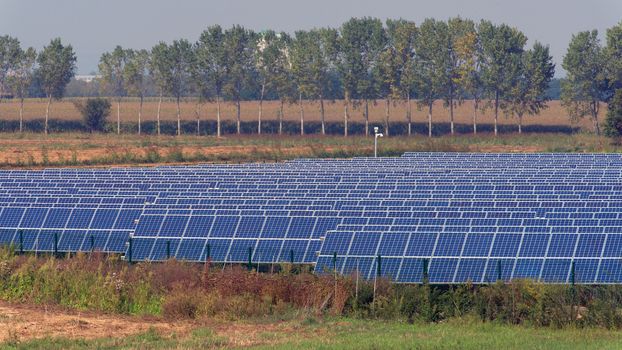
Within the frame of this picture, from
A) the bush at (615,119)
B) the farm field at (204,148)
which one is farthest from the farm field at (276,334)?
the bush at (615,119)

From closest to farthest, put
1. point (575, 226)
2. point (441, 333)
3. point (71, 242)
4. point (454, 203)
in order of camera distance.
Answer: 1. point (441, 333)
2. point (575, 226)
3. point (71, 242)
4. point (454, 203)

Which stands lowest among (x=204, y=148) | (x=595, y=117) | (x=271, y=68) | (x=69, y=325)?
(x=204, y=148)

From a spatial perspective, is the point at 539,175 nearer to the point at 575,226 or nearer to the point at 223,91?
the point at 575,226

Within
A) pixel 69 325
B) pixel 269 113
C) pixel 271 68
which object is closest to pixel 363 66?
pixel 271 68

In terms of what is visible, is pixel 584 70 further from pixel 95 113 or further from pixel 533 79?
pixel 95 113

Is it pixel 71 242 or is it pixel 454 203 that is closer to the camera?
pixel 71 242

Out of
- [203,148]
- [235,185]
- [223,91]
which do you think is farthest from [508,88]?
[235,185]

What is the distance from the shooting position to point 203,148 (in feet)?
260

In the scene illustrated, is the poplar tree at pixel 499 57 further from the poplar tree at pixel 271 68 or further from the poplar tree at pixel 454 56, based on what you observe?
the poplar tree at pixel 271 68

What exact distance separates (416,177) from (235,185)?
7766 mm

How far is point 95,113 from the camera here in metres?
111

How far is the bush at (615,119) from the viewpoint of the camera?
256 feet

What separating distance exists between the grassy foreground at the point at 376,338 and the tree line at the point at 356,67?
84938 mm

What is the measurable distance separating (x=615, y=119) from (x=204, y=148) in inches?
1066
